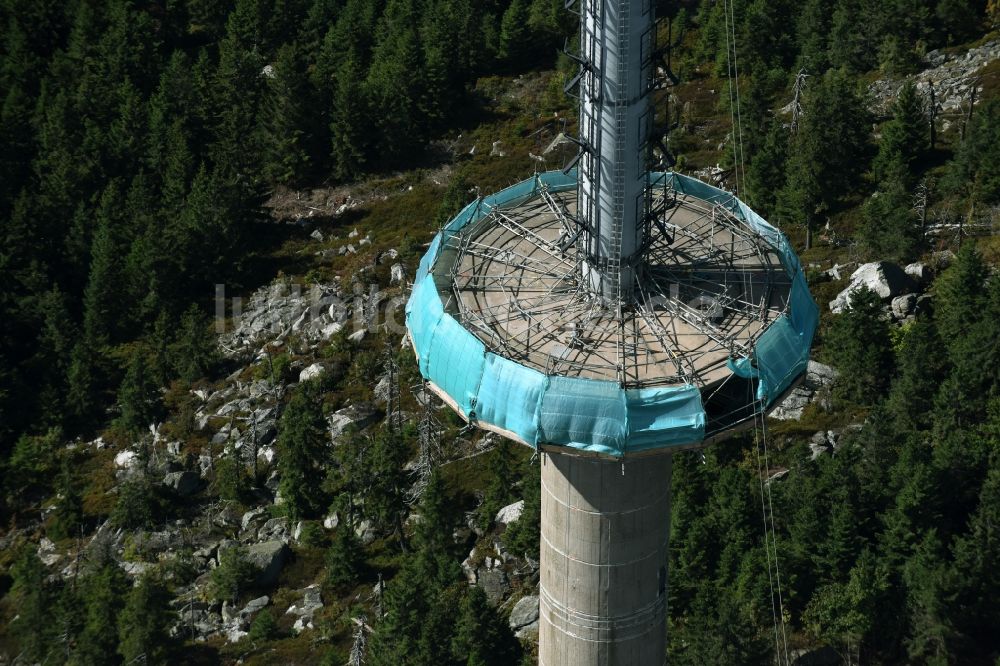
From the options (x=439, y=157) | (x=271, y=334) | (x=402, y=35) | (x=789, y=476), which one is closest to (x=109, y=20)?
(x=402, y=35)

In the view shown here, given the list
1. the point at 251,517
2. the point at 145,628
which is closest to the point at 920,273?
the point at 251,517

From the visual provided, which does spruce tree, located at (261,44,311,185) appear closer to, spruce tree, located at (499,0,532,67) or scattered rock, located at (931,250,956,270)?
spruce tree, located at (499,0,532,67)

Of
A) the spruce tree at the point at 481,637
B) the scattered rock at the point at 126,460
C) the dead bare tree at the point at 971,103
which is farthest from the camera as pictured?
the dead bare tree at the point at 971,103

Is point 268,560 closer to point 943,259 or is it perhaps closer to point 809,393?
point 809,393

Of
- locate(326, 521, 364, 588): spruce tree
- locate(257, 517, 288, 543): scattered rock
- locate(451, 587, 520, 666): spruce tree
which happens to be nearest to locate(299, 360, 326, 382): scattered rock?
locate(257, 517, 288, 543): scattered rock

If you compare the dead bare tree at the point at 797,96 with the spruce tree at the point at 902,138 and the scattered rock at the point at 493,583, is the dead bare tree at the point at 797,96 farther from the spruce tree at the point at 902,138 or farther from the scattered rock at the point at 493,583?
the scattered rock at the point at 493,583

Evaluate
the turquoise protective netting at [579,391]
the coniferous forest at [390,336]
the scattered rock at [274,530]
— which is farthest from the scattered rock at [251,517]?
the turquoise protective netting at [579,391]
